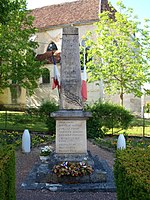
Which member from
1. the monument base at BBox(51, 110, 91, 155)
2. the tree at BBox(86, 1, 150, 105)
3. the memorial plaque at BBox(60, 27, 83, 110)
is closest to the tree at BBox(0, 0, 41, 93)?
the tree at BBox(86, 1, 150, 105)

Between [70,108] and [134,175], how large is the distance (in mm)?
4706

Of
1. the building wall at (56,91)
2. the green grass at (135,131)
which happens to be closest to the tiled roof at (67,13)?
the building wall at (56,91)

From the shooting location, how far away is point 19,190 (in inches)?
257

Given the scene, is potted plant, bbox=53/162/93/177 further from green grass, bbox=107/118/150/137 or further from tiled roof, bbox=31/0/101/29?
tiled roof, bbox=31/0/101/29

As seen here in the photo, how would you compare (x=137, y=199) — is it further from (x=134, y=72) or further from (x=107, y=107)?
(x=134, y=72)

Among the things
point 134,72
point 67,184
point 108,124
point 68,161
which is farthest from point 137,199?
→ point 134,72

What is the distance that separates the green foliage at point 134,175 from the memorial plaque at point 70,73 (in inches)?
127

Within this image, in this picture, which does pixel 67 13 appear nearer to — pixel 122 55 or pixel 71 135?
pixel 122 55

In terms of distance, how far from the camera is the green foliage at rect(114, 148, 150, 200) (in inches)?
128

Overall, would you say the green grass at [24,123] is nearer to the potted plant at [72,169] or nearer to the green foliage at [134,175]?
the potted plant at [72,169]

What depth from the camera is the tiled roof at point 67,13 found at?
3111 cm

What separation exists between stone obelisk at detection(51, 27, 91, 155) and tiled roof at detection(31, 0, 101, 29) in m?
22.4

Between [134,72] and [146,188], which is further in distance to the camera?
[134,72]

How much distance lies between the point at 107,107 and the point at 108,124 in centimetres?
95
